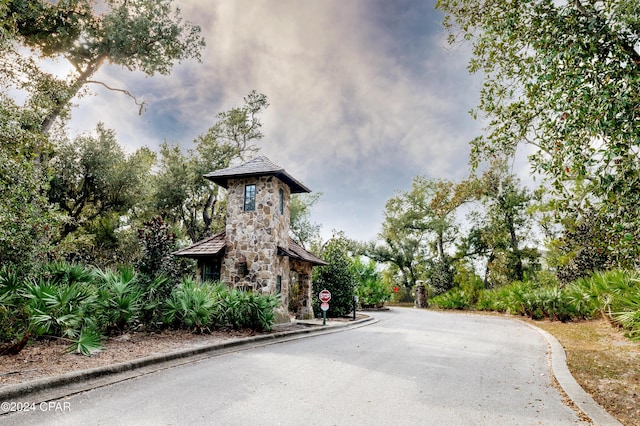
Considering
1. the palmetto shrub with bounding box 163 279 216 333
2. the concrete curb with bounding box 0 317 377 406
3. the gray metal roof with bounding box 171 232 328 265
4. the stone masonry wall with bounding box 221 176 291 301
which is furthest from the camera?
the gray metal roof with bounding box 171 232 328 265

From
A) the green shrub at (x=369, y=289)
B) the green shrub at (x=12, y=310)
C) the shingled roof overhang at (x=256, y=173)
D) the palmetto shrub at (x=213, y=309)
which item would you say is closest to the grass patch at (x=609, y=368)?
the palmetto shrub at (x=213, y=309)

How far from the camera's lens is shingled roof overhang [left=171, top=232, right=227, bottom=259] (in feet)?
49.5

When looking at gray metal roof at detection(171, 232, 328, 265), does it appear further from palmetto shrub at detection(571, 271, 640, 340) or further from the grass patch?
palmetto shrub at detection(571, 271, 640, 340)

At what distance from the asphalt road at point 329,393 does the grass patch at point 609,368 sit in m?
0.57

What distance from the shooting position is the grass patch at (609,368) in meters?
4.78

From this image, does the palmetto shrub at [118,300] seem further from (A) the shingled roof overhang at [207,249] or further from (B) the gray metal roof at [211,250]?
(A) the shingled roof overhang at [207,249]

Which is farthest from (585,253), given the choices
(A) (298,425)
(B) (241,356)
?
(A) (298,425)

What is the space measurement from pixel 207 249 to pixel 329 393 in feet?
37.9

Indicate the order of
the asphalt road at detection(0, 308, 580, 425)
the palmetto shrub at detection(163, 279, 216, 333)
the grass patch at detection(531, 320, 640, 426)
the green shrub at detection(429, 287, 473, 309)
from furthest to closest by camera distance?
the green shrub at detection(429, 287, 473, 309) < the palmetto shrub at detection(163, 279, 216, 333) < the grass patch at detection(531, 320, 640, 426) < the asphalt road at detection(0, 308, 580, 425)

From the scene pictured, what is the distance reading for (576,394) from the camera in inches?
206

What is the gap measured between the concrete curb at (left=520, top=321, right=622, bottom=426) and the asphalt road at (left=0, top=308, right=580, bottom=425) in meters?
0.20

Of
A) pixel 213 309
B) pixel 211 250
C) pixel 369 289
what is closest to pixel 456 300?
pixel 369 289

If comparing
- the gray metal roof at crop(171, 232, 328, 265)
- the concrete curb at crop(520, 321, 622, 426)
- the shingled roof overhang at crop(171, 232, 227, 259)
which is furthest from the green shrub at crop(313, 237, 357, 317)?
the concrete curb at crop(520, 321, 622, 426)

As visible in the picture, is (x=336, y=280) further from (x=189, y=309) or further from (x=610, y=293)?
(x=610, y=293)
